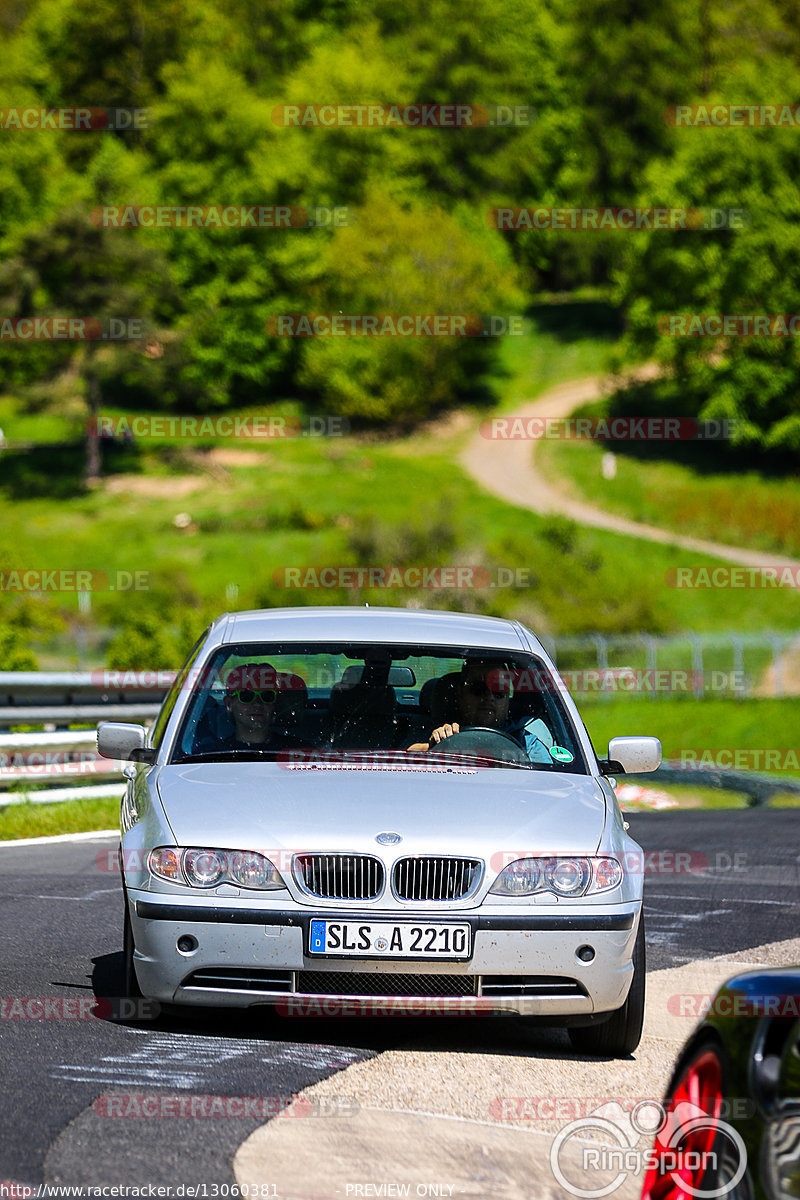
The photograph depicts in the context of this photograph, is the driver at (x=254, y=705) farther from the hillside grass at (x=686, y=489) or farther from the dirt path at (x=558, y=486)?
the hillside grass at (x=686, y=489)

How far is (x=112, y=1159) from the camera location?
4555 millimetres

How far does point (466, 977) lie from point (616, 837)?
2.65 feet

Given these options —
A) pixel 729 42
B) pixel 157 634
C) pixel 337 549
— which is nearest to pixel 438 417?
pixel 337 549

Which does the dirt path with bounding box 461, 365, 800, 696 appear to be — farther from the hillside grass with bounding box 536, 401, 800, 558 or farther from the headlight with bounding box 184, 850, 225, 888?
the headlight with bounding box 184, 850, 225, 888

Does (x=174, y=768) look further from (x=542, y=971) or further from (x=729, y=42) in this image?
(x=729, y=42)

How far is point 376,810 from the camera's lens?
596 cm

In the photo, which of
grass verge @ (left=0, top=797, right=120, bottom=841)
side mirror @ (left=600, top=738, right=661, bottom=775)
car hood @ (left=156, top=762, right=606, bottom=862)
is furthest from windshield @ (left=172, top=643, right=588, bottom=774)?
grass verge @ (left=0, top=797, right=120, bottom=841)

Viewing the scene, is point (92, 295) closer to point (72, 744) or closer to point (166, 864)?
point (72, 744)

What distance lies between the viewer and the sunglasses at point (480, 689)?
7.22 m

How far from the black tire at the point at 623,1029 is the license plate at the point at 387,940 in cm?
65

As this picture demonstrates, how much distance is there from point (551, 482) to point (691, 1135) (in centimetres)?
6108

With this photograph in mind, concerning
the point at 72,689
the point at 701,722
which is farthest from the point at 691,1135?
the point at 701,722

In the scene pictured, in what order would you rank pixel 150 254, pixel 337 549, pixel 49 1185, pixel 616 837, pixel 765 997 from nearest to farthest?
1. pixel 765 997
2. pixel 49 1185
3. pixel 616 837
4. pixel 337 549
5. pixel 150 254

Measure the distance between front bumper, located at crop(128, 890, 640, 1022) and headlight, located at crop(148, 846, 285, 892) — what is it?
0.09 metres
